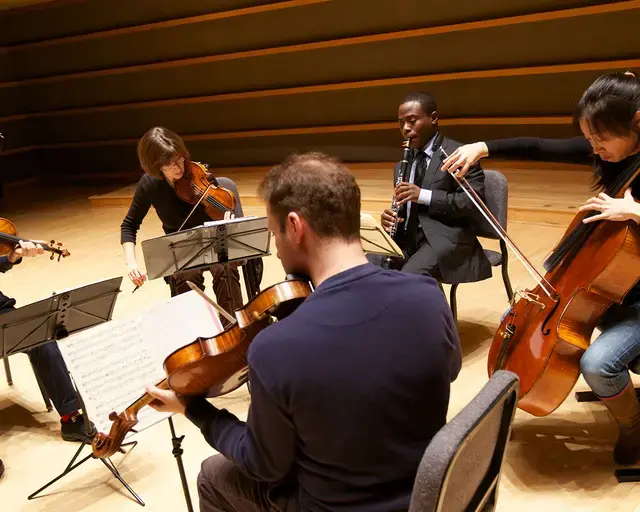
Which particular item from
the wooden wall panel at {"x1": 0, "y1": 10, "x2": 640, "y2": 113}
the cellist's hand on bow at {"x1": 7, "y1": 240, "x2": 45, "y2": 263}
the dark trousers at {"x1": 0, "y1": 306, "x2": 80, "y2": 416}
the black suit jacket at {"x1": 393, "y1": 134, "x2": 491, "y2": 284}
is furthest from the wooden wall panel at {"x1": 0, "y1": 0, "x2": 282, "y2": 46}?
the dark trousers at {"x1": 0, "y1": 306, "x2": 80, "y2": 416}

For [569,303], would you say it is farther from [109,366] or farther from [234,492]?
[109,366]

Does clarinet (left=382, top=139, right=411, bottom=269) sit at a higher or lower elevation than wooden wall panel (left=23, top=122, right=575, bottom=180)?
higher

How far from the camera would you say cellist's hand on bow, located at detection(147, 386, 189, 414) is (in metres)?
1.41

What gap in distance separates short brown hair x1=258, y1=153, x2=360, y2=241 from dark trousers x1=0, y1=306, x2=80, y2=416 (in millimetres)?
1676

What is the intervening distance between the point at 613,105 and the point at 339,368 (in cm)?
125

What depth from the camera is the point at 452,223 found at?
9.18 ft

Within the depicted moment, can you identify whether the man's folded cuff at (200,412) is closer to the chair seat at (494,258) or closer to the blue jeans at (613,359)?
the blue jeans at (613,359)

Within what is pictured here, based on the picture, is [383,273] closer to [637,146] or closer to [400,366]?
[400,366]

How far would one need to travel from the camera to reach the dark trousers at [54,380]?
8.46 feet

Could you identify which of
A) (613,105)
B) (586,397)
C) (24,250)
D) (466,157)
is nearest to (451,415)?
(586,397)

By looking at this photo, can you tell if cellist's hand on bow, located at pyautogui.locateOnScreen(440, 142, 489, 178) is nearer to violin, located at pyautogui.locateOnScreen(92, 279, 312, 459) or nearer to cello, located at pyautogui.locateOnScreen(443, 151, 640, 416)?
cello, located at pyautogui.locateOnScreen(443, 151, 640, 416)

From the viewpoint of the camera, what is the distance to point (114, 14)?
22.5 ft

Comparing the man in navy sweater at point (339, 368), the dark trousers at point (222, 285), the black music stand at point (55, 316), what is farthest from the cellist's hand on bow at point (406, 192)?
the man in navy sweater at point (339, 368)

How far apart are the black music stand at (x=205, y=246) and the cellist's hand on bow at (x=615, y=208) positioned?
107 centimetres
